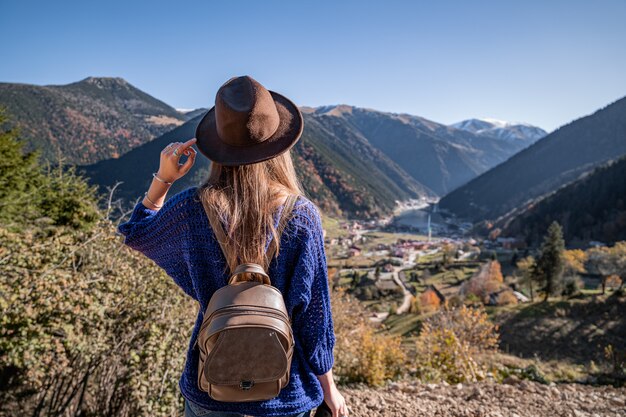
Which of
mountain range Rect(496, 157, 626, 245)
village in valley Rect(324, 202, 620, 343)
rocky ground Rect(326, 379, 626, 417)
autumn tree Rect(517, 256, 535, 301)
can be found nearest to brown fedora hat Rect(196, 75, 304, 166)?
rocky ground Rect(326, 379, 626, 417)

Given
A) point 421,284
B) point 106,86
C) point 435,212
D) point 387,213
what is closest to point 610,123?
point 435,212

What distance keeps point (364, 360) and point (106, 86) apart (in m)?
216

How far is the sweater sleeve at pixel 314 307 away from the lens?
50.2 inches

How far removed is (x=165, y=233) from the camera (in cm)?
135

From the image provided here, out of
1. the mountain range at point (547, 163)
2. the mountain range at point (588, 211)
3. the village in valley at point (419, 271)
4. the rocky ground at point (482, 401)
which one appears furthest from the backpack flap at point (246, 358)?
the mountain range at point (547, 163)

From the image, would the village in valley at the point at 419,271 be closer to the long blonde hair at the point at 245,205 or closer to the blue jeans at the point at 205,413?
the blue jeans at the point at 205,413

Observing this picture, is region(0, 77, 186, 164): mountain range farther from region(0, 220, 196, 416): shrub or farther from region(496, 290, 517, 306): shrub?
region(0, 220, 196, 416): shrub

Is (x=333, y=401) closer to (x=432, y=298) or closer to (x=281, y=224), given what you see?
(x=281, y=224)

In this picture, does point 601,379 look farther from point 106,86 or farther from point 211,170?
point 106,86

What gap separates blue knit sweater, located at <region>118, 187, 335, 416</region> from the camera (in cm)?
125

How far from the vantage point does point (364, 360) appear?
19.5 ft

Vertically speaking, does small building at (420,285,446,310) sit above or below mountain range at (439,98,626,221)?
below

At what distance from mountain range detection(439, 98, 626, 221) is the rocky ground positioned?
4967 inches

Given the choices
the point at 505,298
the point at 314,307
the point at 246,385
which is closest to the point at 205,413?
the point at 246,385
